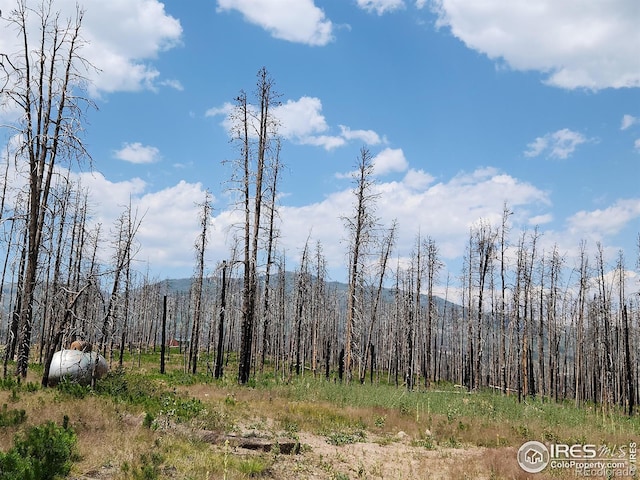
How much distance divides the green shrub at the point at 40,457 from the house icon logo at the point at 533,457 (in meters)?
8.92

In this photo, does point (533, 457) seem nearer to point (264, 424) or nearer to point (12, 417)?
point (264, 424)

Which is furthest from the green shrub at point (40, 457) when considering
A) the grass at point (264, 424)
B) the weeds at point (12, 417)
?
the weeds at point (12, 417)

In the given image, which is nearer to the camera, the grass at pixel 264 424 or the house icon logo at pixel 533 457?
the grass at pixel 264 424

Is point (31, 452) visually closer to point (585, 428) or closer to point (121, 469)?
point (121, 469)

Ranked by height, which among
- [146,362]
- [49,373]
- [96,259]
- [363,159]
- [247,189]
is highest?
[363,159]

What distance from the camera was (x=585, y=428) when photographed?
50.3 ft

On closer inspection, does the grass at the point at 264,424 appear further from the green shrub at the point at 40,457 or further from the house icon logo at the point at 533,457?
the green shrub at the point at 40,457

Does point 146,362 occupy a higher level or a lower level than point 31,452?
lower

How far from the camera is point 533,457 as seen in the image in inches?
432

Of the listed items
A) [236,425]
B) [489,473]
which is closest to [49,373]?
[236,425]

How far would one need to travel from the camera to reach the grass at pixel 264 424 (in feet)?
27.8

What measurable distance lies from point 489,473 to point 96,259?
103 ft

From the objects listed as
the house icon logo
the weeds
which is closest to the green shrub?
the weeds

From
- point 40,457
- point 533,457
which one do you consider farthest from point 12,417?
point 533,457
